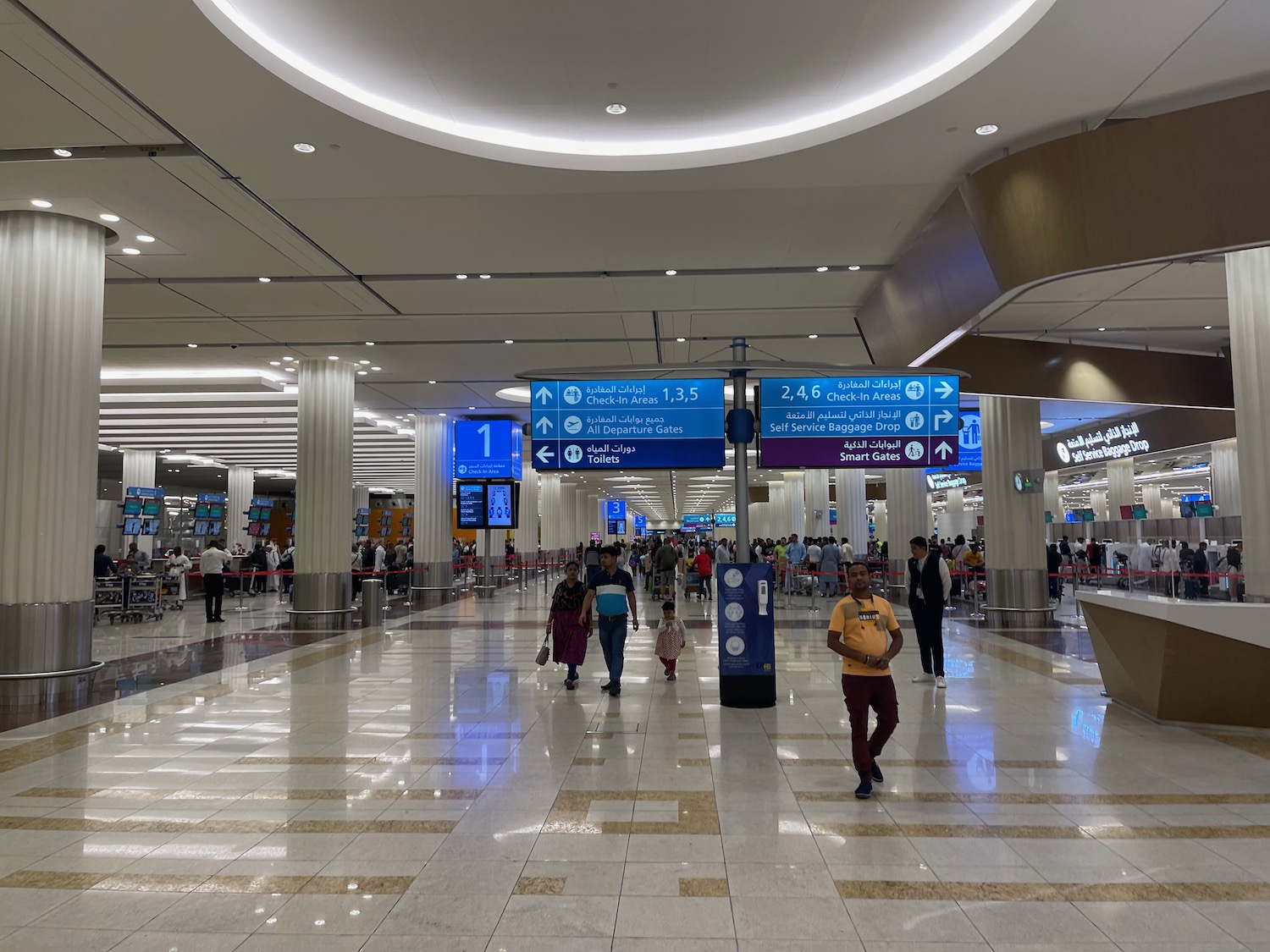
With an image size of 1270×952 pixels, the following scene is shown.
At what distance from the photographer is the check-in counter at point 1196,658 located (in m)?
6.96

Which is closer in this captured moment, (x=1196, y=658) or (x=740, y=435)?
(x=1196, y=658)

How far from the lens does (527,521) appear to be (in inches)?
1390

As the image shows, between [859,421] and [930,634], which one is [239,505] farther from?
[930,634]

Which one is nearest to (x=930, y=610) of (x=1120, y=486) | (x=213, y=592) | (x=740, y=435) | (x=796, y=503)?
(x=740, y=435)

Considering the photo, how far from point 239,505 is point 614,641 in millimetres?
35274

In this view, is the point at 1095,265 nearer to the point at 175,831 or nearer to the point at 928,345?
the point at 928,345

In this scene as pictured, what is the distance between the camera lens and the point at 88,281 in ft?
32.2

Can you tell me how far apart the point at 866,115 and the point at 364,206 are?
16.9 feet

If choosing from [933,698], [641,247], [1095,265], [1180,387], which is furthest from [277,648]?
[1180,387]

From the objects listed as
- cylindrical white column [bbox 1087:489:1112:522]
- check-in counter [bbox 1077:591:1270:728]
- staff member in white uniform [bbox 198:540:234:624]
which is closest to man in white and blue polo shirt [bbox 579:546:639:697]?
check-in counter [bbox 1077:591:1270:728]

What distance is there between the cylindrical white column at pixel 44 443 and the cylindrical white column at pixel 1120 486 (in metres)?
29.2

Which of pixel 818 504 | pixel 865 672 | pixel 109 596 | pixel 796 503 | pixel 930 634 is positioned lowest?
pixel 930 634

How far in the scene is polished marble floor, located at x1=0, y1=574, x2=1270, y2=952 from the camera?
3.69 metres

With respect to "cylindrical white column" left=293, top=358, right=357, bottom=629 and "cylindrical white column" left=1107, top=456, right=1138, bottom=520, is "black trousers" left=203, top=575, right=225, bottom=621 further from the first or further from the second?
"cylindrical white column" left=1107, top=456, right=1138, bottom=520
